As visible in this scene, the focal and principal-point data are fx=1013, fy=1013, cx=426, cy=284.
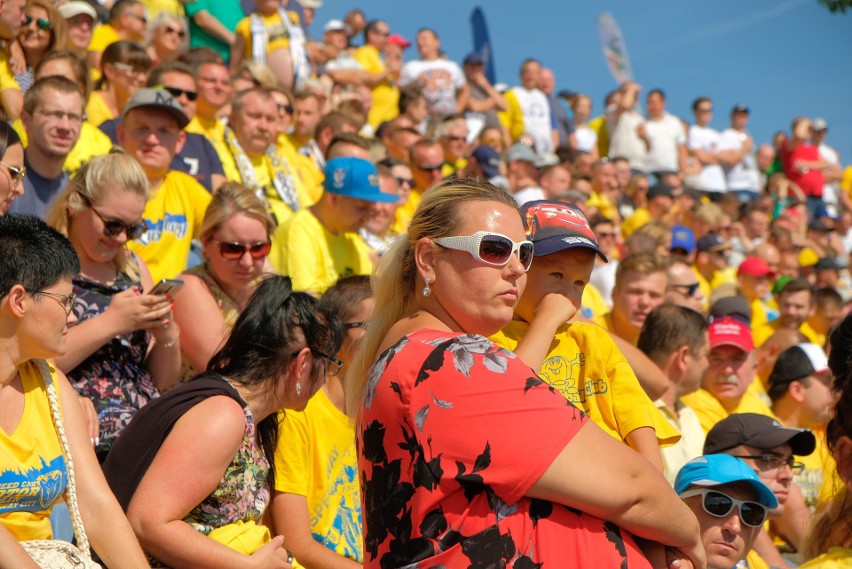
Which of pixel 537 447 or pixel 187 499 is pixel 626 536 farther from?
pixel 187 499

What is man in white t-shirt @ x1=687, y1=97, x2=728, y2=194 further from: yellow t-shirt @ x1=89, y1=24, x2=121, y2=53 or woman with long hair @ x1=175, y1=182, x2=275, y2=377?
woman with long hair @ x1=175, y1=182, x2=275, y2=377

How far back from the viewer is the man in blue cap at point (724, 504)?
356 centimetres

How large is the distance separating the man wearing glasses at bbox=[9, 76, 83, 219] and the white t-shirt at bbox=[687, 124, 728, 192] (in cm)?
1368

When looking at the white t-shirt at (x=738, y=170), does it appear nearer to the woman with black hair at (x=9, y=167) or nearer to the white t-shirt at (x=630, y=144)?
the white t-shirt at (x=630, y=144)

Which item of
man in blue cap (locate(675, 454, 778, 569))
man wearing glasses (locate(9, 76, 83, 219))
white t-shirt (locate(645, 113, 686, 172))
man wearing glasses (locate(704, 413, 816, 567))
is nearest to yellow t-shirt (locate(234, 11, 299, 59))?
man wearing glasses (locate(9, 76, 83, 219))

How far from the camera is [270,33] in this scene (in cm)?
1059

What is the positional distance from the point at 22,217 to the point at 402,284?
4.71 ft

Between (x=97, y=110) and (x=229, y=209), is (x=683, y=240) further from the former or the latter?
(x=229, y=209)

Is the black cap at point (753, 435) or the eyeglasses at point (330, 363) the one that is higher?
the eyeglasses at point (330, 363)

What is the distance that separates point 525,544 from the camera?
82.9 inches

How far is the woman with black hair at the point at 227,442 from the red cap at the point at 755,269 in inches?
303

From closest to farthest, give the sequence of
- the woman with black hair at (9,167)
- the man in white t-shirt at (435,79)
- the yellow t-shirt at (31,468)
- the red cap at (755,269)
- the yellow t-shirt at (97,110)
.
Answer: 1. the yellow t-shirt at (31,468)
2. the woman with black hair at (9,167)
3. the yellow t-shirt at (97,110)
4. the red cap at (755,269)
5. the man in white t-shirt at (435,79)

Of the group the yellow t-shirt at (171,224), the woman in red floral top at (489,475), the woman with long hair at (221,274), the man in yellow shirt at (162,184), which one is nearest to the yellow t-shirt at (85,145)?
the man in yellow shirt at (162,184)

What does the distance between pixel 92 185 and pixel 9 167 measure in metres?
0.42
